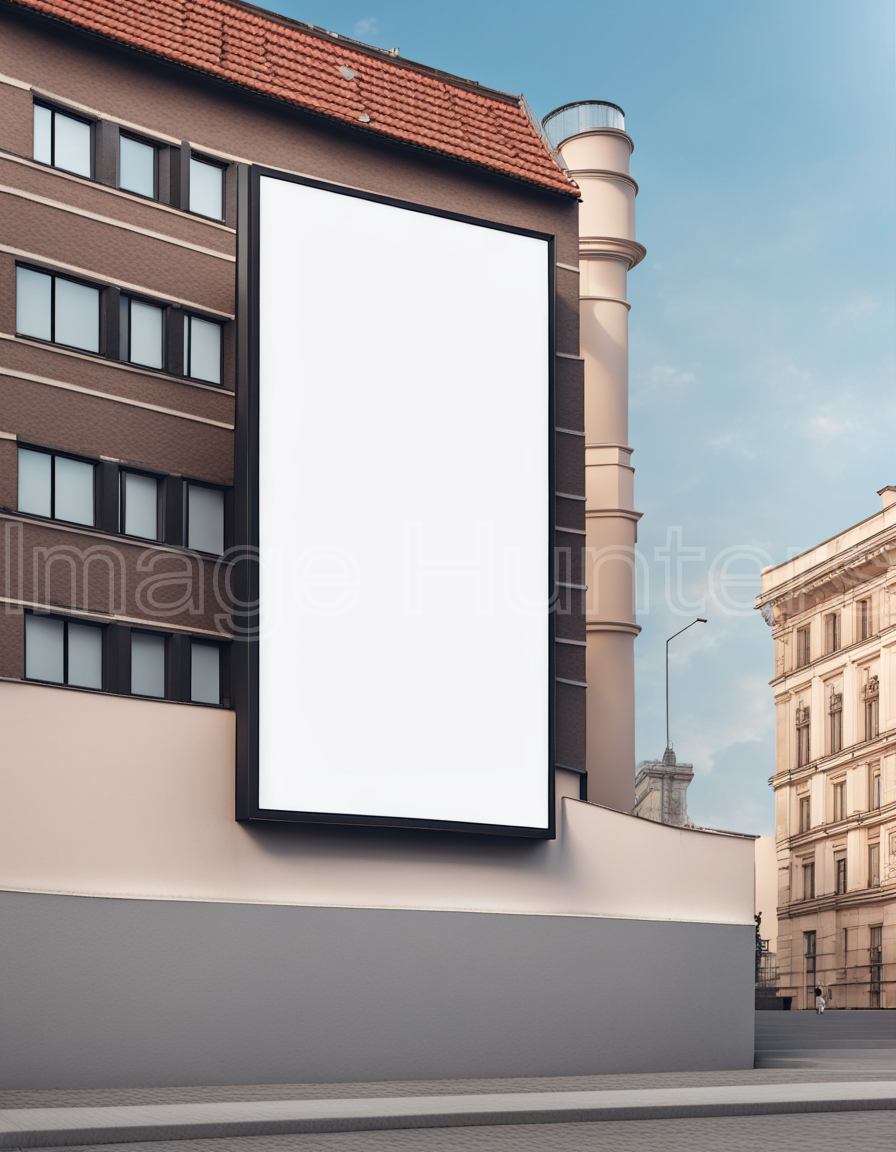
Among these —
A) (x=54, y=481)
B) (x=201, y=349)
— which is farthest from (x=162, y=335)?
(x=54, y=481)

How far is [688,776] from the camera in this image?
65688 mm

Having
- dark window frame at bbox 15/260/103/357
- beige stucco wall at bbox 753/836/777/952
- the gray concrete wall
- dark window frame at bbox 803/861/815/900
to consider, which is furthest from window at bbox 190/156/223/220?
beige stucco wall at bbox 753/836/777/952

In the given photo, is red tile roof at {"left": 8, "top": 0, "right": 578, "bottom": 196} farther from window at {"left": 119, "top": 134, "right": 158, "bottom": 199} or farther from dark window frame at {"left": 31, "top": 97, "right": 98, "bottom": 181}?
window at {"left": 119, "top": 134, "right": 158, "bottom": 199}

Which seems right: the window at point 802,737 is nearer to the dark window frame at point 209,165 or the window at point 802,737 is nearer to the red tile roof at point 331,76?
the red tile roof at point 331,76

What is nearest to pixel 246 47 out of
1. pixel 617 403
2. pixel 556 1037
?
pixel 617 403

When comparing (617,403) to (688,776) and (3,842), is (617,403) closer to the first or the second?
(3,842)

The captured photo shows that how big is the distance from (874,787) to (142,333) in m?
46.8

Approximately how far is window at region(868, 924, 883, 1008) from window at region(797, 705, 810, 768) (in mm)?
10938

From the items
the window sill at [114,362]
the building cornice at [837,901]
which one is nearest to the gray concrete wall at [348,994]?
the window sill at [114,362]

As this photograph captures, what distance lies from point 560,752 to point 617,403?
33.6ft

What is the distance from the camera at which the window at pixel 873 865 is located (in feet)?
201

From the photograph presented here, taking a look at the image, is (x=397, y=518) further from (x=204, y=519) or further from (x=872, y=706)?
(x=872, y=706)

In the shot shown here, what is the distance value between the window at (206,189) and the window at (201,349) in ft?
7.37

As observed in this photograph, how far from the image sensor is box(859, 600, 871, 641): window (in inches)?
2530
